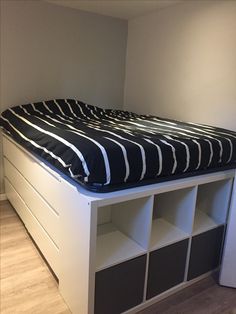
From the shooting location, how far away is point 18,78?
2604 millimetres

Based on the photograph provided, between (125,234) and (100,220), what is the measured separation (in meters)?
0.21

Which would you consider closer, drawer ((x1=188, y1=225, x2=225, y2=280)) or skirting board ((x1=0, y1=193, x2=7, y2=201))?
drawer ((x1=188, y1=225, x2=225, y2=280))

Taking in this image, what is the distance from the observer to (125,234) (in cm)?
162

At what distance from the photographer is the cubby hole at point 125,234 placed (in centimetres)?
140

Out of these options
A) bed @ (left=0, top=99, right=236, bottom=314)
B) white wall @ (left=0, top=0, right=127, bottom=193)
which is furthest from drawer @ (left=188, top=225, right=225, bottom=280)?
white wall @ (left=0, top=0, right=127, bottom=193)

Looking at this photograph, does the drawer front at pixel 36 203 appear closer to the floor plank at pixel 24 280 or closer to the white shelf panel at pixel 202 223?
the floor plank at pixel 24 280

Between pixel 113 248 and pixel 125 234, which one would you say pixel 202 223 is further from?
pixel 113 248

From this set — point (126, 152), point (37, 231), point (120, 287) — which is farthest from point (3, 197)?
point (126, 152)

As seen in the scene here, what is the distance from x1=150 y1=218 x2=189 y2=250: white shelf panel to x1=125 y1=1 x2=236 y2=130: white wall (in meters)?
0.97

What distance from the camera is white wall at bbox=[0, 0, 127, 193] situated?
2.52 metres

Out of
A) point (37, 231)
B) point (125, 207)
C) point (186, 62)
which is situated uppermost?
point (186, 62)

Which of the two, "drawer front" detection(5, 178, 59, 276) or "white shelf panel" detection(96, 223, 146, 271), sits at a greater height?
"white shelf panel" detection(96, 223, 146, 271)

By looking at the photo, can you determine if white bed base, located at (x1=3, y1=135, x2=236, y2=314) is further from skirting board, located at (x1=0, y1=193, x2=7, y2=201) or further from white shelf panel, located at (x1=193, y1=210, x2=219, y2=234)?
skirting board, located at (x1=0, y1=193, x2=7, y2=201)

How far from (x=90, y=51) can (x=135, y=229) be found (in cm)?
209
